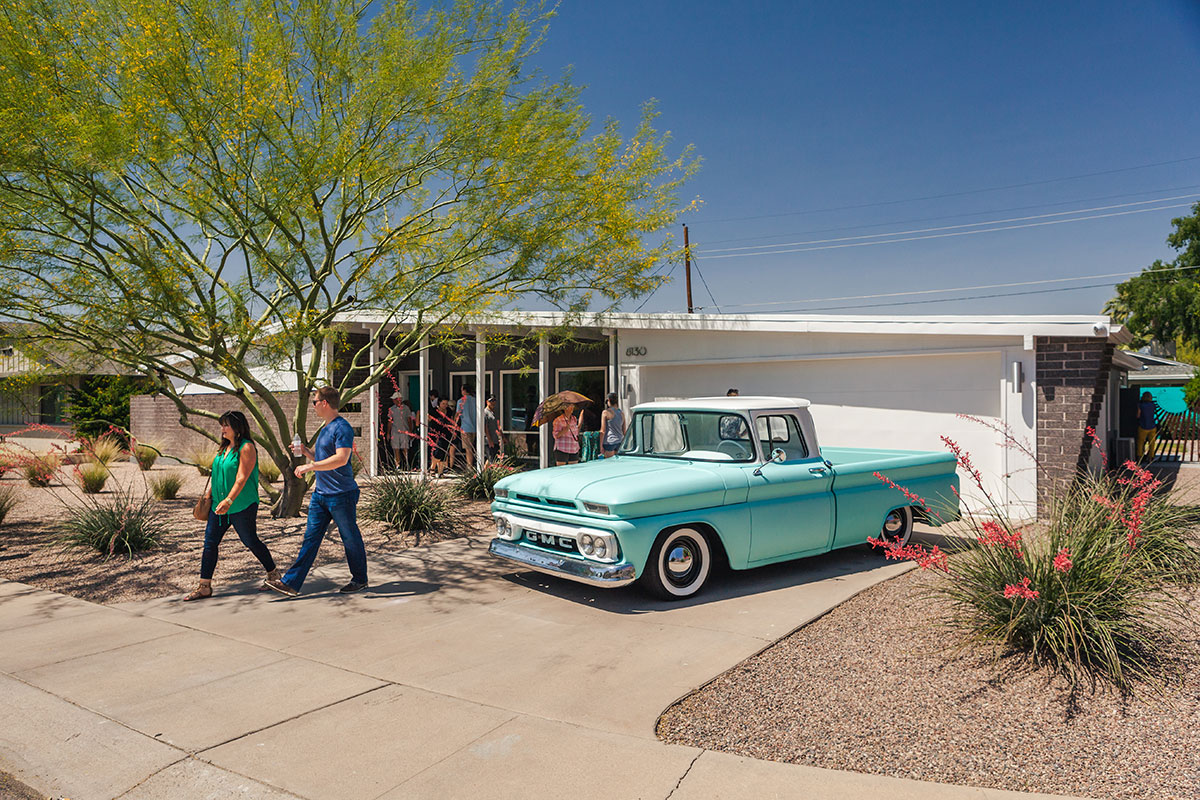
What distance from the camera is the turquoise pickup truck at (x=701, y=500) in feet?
20.4

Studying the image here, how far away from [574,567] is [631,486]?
76cm

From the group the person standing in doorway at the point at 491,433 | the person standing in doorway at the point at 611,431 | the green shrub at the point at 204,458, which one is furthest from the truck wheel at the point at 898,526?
the green shrub at the point at 204,458

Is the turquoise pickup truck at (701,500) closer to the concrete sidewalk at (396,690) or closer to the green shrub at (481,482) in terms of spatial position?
the concrete sidewalk at (396,690)

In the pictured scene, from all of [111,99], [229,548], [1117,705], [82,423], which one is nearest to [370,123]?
[111,99]

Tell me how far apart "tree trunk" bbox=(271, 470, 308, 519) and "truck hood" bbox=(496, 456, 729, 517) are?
15.4 feet

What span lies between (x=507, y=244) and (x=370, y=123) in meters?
1.99

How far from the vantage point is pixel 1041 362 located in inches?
405

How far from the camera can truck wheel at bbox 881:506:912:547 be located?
8211 millimetres

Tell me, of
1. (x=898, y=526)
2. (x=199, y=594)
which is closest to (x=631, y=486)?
(x=898, y=526)

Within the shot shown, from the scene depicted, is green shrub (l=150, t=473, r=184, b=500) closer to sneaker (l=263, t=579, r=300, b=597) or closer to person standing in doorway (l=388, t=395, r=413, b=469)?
person standing in doorway (l=388, t=395, r=413, b=469)

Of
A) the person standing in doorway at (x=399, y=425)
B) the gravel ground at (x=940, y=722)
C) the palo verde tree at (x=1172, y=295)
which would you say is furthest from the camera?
the palo verde tree at (x=1172, y=295)

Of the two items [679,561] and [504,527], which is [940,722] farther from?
[504,527]

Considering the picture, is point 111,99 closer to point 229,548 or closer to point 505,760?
point 229,548

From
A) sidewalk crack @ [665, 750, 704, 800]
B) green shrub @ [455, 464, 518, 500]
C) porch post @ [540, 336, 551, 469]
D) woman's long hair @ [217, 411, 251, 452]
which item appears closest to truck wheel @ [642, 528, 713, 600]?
sidewalk crack @ [665, 750, 704, 800]
